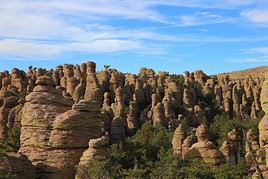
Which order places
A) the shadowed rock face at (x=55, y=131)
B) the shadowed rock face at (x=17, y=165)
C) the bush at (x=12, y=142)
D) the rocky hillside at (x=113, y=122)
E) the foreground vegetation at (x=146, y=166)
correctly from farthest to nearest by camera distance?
the bush at (x=12, y=142)
the shadowed rock face at (x=55, y=131)
the rocky hillside at (x=113, y=122)
the foreground vegetation at (x=146, y=166)
the shadowed rock face at (x=17, y=165)

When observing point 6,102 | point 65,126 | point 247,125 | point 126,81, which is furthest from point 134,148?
point 126,81

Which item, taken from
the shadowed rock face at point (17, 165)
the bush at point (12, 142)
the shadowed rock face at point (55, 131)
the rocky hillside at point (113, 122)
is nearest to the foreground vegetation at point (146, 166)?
the rocky hillside at point (113, 122)

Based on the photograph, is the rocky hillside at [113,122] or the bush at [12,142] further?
the bush at [12,142]

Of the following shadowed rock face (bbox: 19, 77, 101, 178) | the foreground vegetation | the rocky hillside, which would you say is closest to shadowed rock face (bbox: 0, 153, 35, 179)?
the rocky hillside

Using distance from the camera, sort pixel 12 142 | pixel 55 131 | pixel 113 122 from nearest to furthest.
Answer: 1. pixel 55 131
2. pixel 12 142
3. pixel 113 122

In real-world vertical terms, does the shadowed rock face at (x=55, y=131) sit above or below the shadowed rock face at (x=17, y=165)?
above

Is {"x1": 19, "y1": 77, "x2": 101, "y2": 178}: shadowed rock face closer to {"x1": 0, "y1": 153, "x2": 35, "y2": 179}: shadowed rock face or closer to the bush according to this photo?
{"x1": 0, "y1": 153, "x2": 35, "y2": 179}: shadowed rock face

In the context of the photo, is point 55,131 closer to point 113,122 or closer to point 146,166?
point 146,166

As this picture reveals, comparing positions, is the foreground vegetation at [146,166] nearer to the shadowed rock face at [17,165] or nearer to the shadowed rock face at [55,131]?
the shadowed rock face at [55,131]

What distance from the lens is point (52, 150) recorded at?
28656 mm

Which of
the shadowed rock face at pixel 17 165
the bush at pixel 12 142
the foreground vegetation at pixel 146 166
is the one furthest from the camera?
the bush at pixel 12 142

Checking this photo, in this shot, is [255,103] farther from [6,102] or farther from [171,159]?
[171,159]

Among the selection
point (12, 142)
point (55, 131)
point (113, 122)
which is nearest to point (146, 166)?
point (55, 131)

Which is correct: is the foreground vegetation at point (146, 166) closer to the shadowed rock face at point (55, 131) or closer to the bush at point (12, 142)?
the shadowed rock face at point (55, 131)
